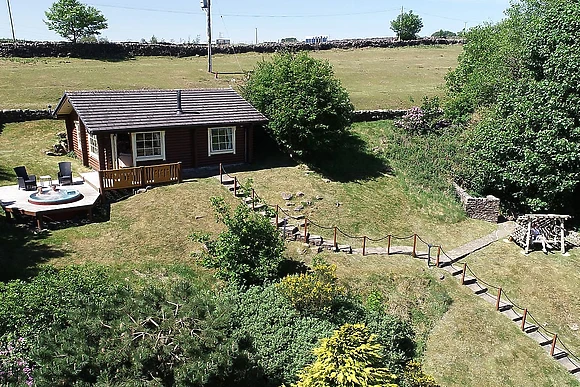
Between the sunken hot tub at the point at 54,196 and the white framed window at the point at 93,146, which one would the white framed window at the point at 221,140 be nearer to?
the white framed window at the point at 93,146

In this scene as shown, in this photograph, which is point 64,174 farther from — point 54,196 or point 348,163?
point 348,163

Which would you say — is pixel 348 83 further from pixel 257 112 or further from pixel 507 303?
pixel 507 303

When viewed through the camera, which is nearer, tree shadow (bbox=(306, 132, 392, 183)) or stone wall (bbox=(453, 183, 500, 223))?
stone wall (bbox=(453, 183, 500, 223))

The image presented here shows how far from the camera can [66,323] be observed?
8.66 meters

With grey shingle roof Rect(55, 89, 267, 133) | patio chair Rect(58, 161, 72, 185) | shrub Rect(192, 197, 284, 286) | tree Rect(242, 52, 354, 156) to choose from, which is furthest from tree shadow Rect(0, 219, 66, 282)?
tree Rect(242, 52, 354, 156)

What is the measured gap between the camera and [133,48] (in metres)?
43.9

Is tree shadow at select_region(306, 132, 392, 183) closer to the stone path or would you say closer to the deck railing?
the stone path

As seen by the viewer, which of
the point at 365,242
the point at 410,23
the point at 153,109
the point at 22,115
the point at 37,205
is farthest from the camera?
the point at 410,23

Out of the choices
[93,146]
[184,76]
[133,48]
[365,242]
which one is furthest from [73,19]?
[365,242]

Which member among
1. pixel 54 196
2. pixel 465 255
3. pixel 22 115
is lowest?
pixel 465 255

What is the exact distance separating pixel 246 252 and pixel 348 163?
11.6m

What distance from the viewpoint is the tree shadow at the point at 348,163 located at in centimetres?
2306

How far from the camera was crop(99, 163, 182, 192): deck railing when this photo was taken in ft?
58.6

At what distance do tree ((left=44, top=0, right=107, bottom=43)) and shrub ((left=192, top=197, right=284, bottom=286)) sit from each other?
42521 mm
